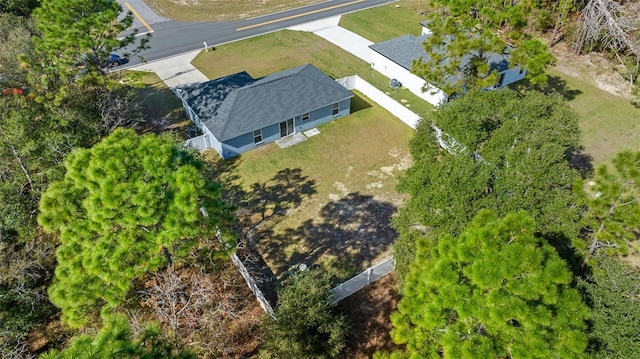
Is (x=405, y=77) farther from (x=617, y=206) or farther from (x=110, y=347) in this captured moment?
(x=110, y=347)

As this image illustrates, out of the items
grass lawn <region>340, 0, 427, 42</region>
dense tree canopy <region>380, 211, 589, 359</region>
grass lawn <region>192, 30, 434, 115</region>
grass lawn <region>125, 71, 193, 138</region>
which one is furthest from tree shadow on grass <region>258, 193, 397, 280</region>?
grass lawn <region>340, 0, 427, 42</region>

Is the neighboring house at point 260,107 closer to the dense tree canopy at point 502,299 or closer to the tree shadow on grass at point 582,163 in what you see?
the tree shadow on grass at point 582,163

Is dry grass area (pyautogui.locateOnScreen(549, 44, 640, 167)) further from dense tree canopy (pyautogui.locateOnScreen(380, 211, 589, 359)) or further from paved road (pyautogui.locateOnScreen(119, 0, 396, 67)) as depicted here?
paved road (pyautogui.locateOnScreen(119, 0, 396, 67))

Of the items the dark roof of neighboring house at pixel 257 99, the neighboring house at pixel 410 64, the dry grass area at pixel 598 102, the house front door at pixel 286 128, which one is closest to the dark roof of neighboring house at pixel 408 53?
the neighboring house at pixel 410 64

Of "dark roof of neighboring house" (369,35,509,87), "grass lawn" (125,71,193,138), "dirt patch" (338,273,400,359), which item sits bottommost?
"dirt patch" (338,273,400,359)

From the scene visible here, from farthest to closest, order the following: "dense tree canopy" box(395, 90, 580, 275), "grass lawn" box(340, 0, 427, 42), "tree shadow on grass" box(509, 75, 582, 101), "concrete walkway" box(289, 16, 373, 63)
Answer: "grass lawn" box(340, 0, 427, 42) → "concrete walkway" box(289, 16, 373, 63) → "tree shadow on grass" box(509, 75, 582, 101) → "dense tree canopy" box(395, 90, 580, 275)

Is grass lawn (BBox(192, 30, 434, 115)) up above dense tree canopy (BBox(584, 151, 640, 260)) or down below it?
below

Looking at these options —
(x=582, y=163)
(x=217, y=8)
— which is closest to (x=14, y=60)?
(x=217, y=8)
